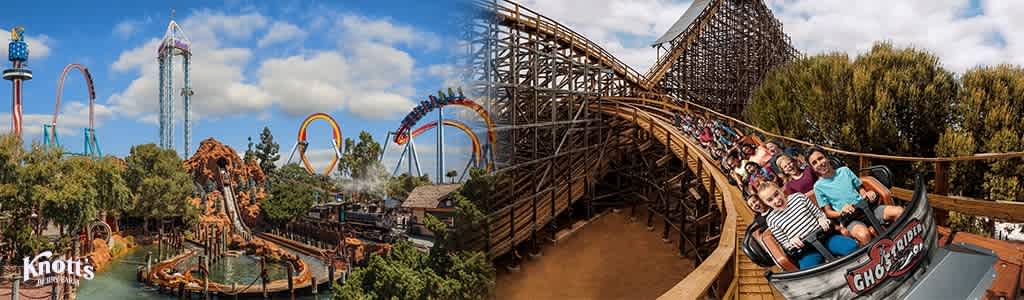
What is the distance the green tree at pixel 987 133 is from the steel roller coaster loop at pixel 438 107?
436 centimetres

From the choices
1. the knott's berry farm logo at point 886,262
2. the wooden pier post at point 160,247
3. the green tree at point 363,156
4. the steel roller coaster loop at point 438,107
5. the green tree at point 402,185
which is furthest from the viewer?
the wooden pier post at point 160,247

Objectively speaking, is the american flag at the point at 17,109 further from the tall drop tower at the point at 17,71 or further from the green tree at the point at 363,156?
the green tree at the point at 363,156

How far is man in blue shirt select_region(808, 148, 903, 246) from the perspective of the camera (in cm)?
176

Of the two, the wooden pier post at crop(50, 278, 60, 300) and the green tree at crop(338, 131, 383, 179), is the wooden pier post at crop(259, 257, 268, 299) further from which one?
the green tree at crop(338, 131, 383, 179)

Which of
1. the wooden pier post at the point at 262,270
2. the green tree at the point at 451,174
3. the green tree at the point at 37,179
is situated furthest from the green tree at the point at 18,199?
the green tree at the point at 451,174

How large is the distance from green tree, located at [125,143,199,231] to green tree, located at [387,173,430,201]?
3510 millimetres

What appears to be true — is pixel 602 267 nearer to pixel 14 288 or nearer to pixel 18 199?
pixel 14 288

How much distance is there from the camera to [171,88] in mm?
5547

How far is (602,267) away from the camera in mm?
5625

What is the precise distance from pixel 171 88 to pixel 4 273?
202 cm

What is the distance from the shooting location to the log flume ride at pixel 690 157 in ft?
5.55

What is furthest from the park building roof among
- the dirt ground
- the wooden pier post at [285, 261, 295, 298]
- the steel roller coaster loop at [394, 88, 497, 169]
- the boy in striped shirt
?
the wooden pier post at [285, 261, 295, 298]

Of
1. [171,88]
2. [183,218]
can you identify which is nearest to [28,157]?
[171,88]

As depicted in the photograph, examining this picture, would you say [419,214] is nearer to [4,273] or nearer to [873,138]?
[4,273]
